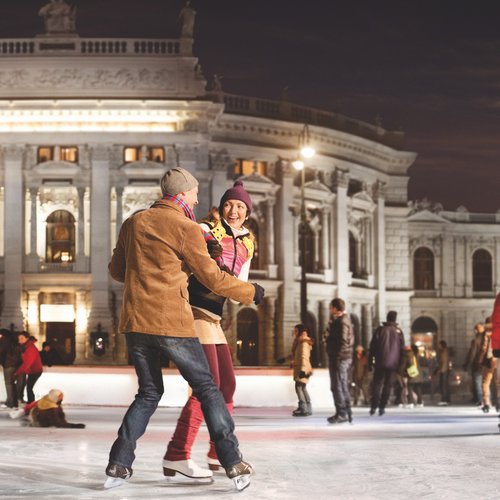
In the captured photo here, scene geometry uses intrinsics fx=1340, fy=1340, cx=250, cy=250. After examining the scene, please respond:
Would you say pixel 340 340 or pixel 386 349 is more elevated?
pixel 340 340

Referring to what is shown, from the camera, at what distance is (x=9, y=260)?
5566cm

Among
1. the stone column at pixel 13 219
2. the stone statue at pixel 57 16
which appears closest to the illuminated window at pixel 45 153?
the stone column at pixel 13 219

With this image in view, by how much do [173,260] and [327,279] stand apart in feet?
183

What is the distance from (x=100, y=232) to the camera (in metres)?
55.9

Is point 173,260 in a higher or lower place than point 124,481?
higher

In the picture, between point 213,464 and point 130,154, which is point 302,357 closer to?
point 213,464

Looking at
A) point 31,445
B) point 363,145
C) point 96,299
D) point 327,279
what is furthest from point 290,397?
point 363,145

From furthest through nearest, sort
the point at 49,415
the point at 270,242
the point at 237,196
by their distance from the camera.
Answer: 1. the point at 270,242
2. the point at 49,415
3. the point at 237,196

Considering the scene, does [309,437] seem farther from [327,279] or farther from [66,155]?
[327,279]

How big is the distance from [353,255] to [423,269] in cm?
998

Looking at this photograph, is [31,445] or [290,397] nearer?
[31,445]

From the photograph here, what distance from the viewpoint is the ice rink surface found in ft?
30.1

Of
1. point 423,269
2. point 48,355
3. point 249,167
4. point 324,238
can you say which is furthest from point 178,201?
point 423,269

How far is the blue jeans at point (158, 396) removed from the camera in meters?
9.23
